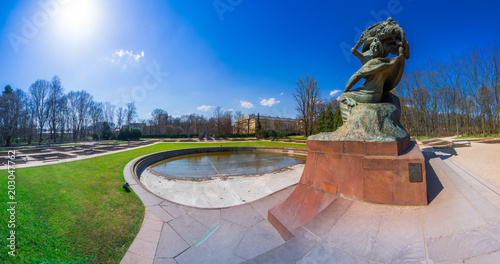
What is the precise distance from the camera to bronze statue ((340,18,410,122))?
4.56 metres

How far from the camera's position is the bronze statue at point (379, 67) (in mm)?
4559

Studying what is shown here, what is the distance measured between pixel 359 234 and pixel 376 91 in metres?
3.91

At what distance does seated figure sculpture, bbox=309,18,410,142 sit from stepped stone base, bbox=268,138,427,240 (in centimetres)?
39

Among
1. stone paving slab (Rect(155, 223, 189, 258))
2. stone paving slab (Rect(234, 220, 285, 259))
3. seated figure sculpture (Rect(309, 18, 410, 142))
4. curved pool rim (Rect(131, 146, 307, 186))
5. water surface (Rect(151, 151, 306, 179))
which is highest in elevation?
seated figure sculpture (Rect(309, 18, 410, 142))

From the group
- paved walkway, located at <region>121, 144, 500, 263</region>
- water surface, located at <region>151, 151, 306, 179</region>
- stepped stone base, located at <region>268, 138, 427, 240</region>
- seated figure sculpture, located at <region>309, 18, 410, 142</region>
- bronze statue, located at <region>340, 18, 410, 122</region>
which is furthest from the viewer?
water surface, located at <region>151, 151, 306, 179</region>

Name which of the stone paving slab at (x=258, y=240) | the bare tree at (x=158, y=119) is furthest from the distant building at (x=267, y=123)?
the stone paving slab at (x=258, y=240)

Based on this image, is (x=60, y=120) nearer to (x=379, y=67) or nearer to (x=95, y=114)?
(x=95, y=114)

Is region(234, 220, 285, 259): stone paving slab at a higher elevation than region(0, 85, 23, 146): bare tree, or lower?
lower

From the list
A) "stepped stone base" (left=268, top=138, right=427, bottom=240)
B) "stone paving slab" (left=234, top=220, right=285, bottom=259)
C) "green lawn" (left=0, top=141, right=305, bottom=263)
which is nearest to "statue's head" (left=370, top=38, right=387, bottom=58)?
"stepped stone base" (left=268, top=138, right=427, bottom=240)

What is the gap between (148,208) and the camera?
15.7 feet

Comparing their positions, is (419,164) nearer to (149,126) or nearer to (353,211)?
(353,211)

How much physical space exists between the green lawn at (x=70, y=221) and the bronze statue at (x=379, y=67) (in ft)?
20.5

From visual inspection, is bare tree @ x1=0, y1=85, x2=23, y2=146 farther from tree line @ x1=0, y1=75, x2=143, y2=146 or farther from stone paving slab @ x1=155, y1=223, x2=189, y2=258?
stone paving slab @ x1=155, y1=223, x2=189, y2=258

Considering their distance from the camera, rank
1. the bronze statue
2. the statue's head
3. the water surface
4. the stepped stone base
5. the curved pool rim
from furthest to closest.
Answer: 1. the curved pool rim
2. the water surface
3. the statue's head
4. the bronze statue
5. the stepped stone base
